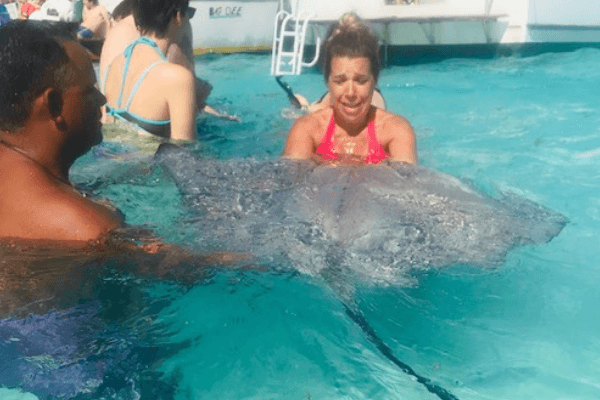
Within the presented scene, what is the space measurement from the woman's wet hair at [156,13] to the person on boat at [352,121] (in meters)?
1.15

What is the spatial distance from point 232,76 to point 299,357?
8269 mm

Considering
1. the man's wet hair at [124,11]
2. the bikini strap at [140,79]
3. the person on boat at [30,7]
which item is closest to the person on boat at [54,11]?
the person on boat at [30,7]

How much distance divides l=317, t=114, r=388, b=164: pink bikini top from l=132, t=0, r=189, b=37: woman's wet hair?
139cm

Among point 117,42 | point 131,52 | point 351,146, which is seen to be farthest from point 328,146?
point 117,42

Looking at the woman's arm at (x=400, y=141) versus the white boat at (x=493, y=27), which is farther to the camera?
the white boat at (x=493, y=27)

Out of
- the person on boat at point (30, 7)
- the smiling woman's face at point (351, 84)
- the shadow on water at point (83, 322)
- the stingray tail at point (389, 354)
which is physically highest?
the person on boat at point (30, 7)

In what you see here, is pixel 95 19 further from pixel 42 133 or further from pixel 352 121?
pixel 42 133

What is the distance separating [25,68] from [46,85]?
94 millimetres

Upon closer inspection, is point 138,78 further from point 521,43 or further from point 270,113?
point 521,43

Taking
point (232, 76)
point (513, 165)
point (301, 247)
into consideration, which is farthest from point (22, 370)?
point (232, 76)

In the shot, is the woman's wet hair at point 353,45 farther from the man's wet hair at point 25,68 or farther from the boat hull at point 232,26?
the boat hull at point 232,26

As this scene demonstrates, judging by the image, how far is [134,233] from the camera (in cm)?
269

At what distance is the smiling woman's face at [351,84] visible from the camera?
13.8 ft

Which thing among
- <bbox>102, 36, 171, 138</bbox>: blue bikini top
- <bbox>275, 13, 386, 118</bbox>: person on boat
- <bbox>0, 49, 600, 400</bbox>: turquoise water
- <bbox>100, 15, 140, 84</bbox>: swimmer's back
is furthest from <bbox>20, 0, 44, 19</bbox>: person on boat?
<bbox>0, 49, 600, 400</bbox>: turquoise water
